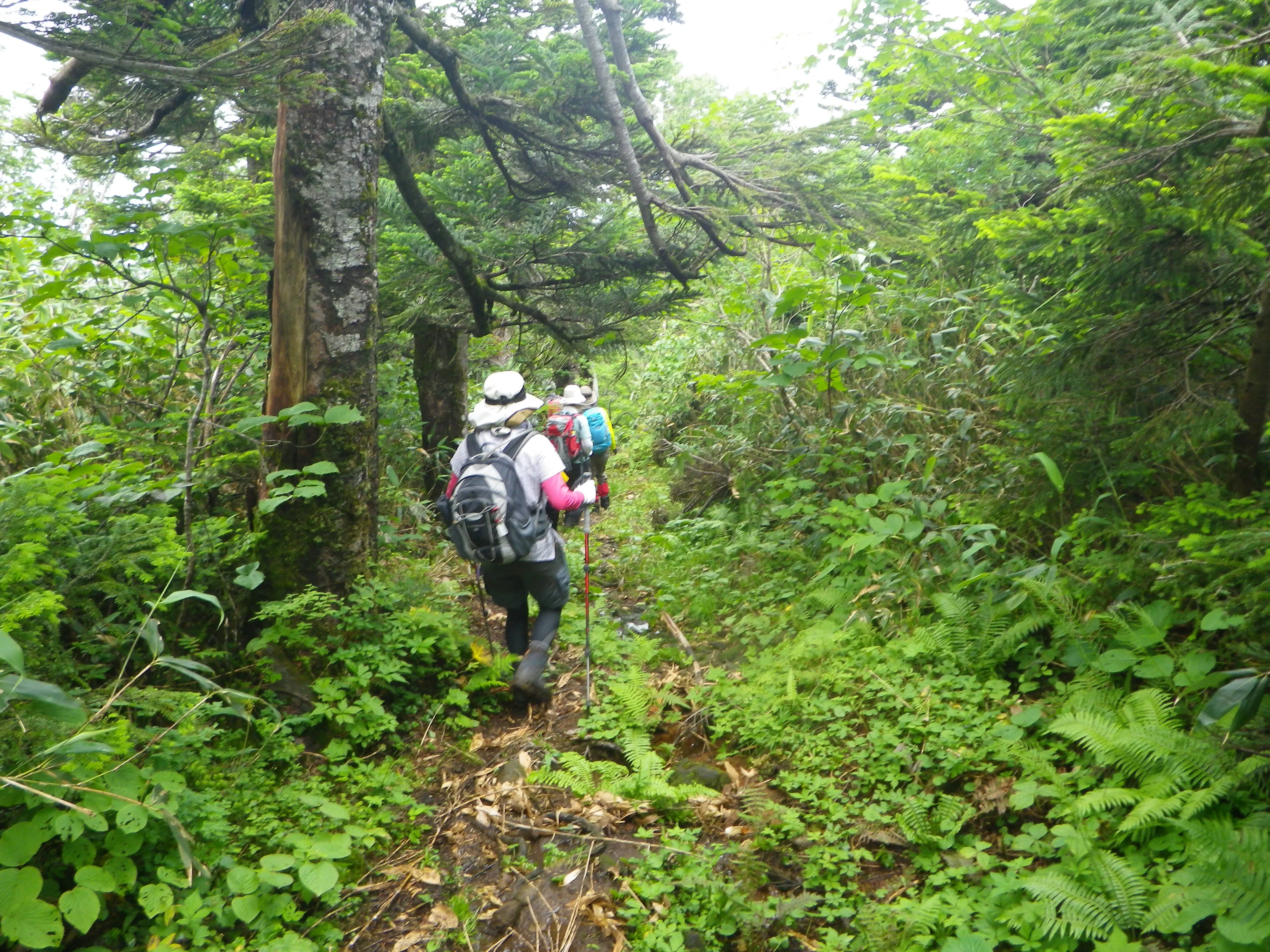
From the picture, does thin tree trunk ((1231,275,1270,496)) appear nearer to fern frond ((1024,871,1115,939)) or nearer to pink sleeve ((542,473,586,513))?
fern frond ((1024,871,1115,939))

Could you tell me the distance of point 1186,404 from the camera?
149 inches

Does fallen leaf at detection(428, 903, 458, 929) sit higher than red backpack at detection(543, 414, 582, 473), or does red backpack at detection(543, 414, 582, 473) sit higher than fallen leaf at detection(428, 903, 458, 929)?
red backpack at detection(543, 414, 582, 473)

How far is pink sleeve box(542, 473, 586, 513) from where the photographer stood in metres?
5.12

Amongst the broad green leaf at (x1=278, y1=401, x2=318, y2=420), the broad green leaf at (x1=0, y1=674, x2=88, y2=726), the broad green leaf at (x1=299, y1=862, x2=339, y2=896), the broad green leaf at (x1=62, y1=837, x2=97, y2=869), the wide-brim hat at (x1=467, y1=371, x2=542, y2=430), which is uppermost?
the broad green leaf at (x1=278, y1=401, x2=318, y2=420)

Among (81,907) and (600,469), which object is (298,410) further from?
(600,469)

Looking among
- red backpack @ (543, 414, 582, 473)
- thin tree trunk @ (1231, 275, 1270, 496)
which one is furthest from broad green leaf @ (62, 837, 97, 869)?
red backpack @ (543, 414, 582, 473)

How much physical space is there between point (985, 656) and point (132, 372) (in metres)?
6.29

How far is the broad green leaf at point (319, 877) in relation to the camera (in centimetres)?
307

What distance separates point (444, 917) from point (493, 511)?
7.46 ft

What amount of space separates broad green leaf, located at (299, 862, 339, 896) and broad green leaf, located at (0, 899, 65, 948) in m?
0.83

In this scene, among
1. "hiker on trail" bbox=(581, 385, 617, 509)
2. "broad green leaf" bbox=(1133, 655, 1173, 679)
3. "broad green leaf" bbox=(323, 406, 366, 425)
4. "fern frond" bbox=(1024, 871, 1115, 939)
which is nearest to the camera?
"fern frond" bbox=(1024, 871, 1115, 939)

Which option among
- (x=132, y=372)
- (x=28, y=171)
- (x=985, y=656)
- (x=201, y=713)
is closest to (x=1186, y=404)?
(x=985, y=656)

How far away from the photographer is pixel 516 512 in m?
4.92

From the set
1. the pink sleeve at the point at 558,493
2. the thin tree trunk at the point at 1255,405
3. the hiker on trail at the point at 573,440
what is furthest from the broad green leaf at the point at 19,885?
the hiker on trail at the point at 573,440
